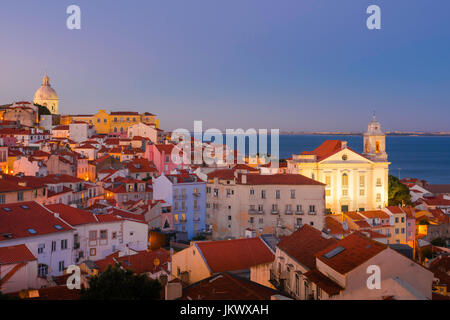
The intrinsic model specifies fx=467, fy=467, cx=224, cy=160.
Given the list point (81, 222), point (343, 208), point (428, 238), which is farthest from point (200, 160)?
point (81, 222)

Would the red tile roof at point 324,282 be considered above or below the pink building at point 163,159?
below

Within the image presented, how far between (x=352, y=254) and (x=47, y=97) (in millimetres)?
91257

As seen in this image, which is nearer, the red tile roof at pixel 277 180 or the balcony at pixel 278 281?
the balcony at pixel 278 281

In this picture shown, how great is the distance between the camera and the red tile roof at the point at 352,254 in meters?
10.9

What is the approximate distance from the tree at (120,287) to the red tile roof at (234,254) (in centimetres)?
419

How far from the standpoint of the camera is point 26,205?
2136 centimetres

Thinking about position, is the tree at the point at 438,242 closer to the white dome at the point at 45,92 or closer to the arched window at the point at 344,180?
the arched window at the point at 344,180

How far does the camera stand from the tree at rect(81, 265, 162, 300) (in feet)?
33.2

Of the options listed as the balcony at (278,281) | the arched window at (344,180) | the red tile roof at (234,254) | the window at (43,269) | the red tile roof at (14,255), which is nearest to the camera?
the red tile roof at (14,255)

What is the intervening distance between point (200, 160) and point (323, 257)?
128ft

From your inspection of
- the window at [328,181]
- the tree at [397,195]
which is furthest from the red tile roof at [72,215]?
the tree at [397,195]

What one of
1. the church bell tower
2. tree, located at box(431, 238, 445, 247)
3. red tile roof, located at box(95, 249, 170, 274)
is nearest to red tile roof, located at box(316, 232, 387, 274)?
red tile roof, located at box(95, 249, 170, 274)

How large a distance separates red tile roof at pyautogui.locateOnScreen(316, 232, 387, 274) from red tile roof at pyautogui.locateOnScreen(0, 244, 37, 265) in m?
8.97
